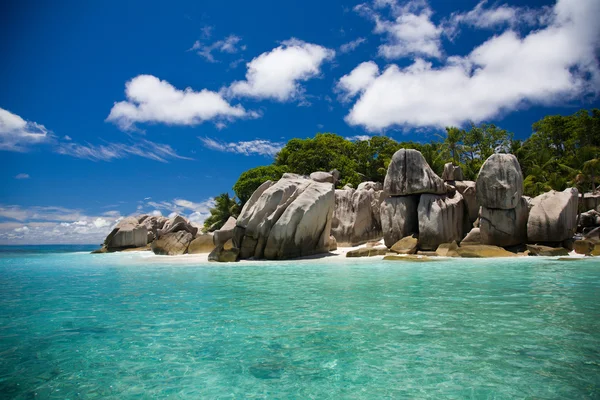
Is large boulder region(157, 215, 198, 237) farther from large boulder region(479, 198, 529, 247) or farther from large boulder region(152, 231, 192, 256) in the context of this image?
large boulder region(479, 198, 529, 247)

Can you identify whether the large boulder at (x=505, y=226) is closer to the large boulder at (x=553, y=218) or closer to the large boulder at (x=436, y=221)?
the large boulder at (x=553, y=218)

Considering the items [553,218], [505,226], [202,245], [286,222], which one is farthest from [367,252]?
[202,245]

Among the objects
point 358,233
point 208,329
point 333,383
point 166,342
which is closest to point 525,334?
point 333,383

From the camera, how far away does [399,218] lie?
23062mm

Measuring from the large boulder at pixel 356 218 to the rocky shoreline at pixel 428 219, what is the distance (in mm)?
1771

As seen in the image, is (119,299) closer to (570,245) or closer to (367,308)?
(367,308)

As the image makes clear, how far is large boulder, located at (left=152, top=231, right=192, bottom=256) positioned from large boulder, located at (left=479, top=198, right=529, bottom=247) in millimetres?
19690

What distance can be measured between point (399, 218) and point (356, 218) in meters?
4.43

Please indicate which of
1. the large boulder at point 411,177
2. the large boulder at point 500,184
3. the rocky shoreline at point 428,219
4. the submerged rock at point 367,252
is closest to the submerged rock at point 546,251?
the rocky shoreline at point 428,219

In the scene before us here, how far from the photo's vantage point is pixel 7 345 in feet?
18.3

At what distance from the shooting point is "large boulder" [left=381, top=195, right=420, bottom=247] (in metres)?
22.9

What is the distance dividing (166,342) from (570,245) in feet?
69.0

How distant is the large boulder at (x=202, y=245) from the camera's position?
88.9 feet

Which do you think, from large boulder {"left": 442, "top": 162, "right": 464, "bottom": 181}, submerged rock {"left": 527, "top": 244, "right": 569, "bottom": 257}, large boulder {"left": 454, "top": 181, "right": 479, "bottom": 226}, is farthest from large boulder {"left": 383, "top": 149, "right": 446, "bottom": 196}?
submerged rock {"left": 527, "top": 244, "right": 569, "bottom": 257}
